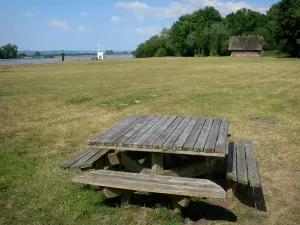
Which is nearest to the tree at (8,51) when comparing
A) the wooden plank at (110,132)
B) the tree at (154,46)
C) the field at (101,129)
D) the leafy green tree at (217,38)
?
the tree at (154,46)

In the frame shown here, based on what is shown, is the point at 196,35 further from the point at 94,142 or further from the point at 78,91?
the point at 94,142

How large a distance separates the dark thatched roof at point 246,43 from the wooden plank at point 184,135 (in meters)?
70.2

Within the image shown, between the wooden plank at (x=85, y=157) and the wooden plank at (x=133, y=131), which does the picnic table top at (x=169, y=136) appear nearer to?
the wooden plank at (x=133, y=131)

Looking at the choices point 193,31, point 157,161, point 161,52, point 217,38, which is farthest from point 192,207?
point 161,52

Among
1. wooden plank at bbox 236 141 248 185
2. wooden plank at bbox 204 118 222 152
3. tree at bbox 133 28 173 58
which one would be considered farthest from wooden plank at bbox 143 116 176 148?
tree at bbox 133 28 173 58

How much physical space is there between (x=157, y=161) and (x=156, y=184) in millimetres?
716

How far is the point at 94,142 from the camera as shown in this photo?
4.27m

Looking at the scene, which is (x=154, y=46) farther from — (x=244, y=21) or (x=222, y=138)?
(x=222, y=138)

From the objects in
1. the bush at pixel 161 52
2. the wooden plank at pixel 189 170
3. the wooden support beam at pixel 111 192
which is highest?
the bush at pixel 161 52

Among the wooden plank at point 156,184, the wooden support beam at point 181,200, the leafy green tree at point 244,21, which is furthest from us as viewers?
the leafy green tree at point 244,21

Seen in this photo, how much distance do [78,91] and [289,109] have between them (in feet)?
35.1

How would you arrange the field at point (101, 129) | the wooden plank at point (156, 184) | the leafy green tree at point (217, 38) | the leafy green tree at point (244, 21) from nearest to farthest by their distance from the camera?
the wooden plank at point (156, 184)
the field at point (101, 129)
the leafy green tree at point (217, 38)
the leafy green tree at point (244, 21)

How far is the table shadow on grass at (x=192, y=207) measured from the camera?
4.22 meters

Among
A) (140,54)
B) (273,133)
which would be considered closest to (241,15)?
(140,54)
